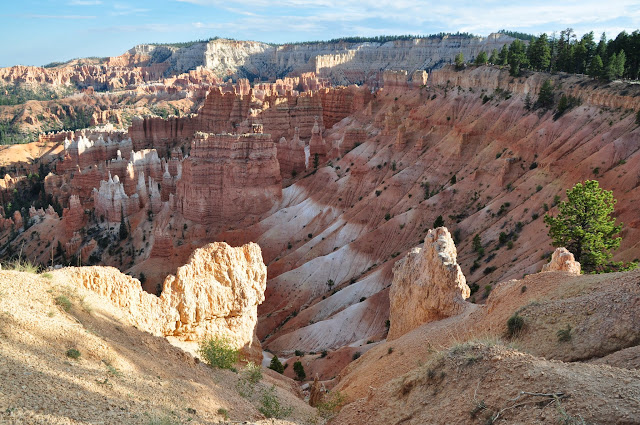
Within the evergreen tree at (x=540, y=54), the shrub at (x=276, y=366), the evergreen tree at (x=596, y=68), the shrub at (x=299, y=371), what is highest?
the evergreen tree at (x=540, y=54)

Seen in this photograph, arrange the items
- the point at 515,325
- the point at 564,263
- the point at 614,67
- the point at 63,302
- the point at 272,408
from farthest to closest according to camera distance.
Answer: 1. the point at 614,67
2. the point at 564,263
3. the point at 272,408
4. the point at 63,302
5. the point at 515,325

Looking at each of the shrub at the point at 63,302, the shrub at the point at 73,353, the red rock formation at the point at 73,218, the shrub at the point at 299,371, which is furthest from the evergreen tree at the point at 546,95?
the red rock formation at the point at 73,218

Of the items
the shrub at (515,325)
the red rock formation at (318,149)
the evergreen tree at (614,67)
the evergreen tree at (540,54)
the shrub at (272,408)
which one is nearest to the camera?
the shrub at (515,325)

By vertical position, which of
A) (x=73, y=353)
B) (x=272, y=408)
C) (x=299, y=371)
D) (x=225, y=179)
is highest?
(x=73, y=353)

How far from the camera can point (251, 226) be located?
55.8 m

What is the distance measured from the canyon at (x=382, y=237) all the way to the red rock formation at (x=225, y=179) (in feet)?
0.62

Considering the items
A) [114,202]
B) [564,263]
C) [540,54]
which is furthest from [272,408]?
[540,54]

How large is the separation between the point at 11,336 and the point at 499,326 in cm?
1368

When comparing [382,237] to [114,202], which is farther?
[114,202]

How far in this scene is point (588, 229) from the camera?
84.4 ft

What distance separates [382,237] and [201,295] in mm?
27827

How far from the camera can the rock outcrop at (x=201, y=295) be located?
1764 cm

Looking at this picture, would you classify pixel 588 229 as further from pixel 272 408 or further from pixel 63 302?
pixel 63 302

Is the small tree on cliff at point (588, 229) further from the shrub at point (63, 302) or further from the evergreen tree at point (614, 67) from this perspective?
the evergreen tree at point (614, 67)
